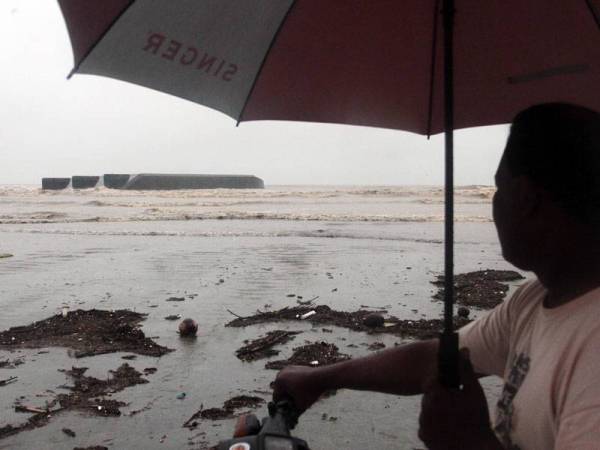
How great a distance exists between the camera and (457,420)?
1.25 m

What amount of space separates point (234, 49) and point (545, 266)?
1.56 metres

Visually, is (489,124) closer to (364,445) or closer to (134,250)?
(364,445)

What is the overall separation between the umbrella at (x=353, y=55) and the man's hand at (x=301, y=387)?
788mm

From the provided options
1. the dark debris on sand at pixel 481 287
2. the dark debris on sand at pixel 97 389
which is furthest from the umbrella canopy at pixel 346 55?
the dark debris on sand at pixel 481 287

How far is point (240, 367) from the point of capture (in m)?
3.93

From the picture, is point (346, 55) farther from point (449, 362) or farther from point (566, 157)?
point (449, 362)

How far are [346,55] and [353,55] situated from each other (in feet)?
0.10

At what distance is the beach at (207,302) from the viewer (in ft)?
9.97

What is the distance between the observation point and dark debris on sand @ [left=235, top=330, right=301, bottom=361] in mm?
4160

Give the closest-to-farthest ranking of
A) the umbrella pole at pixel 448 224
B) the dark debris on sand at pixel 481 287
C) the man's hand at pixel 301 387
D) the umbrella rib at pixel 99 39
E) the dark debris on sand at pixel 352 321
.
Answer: the umbrella pole at pixel 448 224
the man's hand at pixel 301 387
the umbrella rib at pixel 99 39
the dark debris on sand at pixel 352 321
the dark debris on sand at pixel 481 287

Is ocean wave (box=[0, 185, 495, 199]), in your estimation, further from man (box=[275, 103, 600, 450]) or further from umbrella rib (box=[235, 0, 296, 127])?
man (box=[275, 103, 600, 450])

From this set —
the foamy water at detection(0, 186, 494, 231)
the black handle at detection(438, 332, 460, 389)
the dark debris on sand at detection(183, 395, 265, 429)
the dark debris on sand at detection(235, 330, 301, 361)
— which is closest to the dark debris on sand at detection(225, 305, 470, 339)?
the dark debris on sand at detection(235, 330, 301, 361)

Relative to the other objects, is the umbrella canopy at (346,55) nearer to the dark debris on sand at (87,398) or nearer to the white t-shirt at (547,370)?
the white t-shirt at (547,370)

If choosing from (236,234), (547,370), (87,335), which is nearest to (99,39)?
(547,370)
